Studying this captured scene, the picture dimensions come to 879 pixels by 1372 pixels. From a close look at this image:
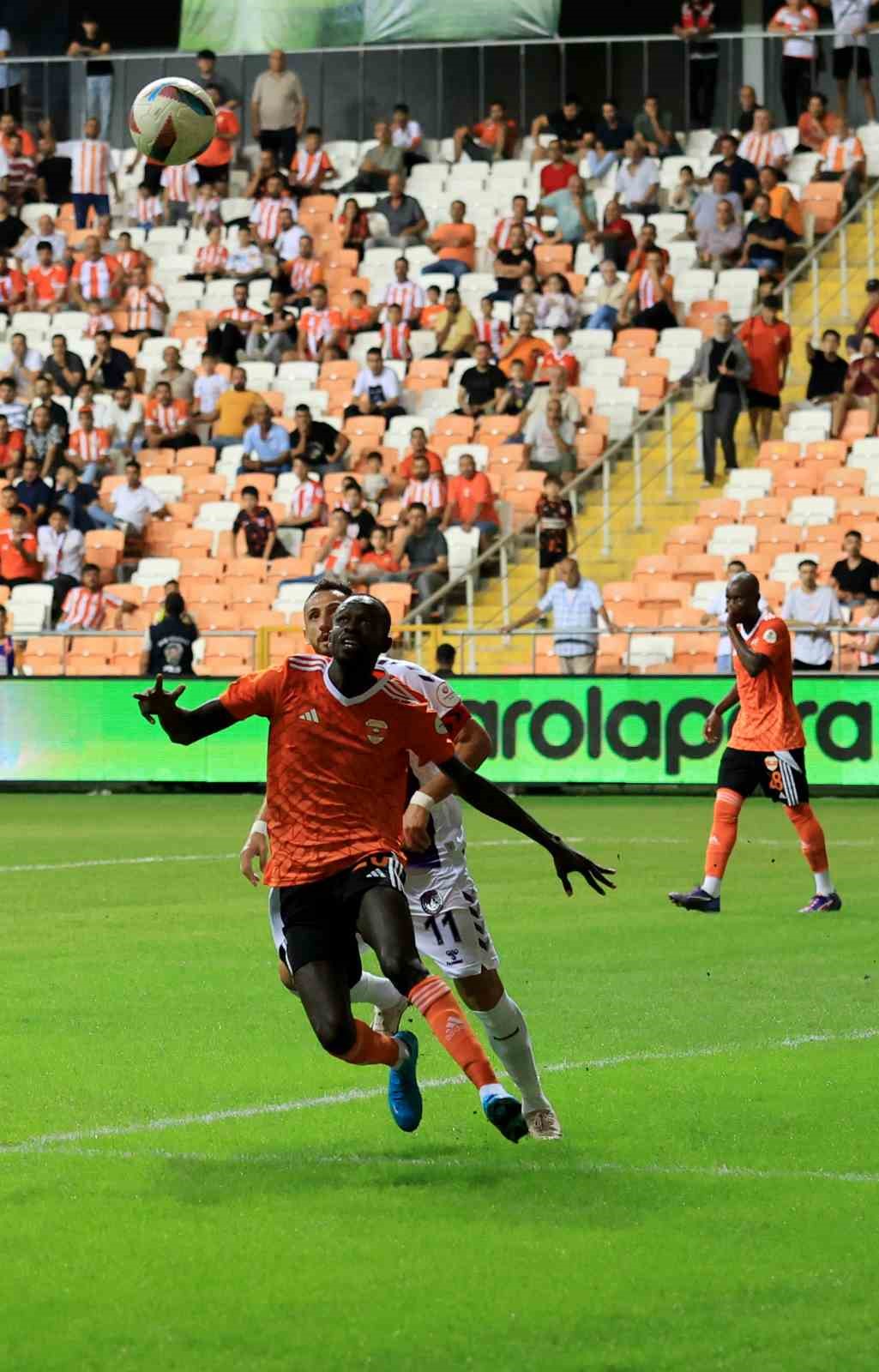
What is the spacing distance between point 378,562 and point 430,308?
17.6 ft

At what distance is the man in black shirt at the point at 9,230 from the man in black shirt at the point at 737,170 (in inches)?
404

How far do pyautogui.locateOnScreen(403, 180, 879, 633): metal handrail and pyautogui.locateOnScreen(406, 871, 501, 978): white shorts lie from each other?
1642 cm

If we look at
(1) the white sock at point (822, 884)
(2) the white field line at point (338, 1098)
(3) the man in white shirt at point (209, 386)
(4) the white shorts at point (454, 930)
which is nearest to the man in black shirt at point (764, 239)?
(3) the man in white shirt at point (209, 386)

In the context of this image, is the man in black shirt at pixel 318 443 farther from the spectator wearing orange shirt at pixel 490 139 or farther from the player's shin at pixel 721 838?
the player's shin at pixel 721 838

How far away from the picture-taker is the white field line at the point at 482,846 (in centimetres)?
1691

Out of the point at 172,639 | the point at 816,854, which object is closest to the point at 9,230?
the point at 172,639

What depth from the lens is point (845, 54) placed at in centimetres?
3022

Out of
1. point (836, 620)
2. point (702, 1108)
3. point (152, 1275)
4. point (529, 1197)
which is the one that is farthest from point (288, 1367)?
point (836, 620)

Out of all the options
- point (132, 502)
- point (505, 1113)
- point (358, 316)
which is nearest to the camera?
point (505, 1113)

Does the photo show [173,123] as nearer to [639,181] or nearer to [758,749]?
[758,749]

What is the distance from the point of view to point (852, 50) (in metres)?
30.0

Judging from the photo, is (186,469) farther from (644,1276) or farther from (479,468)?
(644,1276)

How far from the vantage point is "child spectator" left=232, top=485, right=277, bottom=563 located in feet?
88.7

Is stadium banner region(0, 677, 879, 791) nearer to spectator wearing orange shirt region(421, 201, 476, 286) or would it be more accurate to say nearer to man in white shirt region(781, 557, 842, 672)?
man in white shirt region(781, 557, 842, 672)
